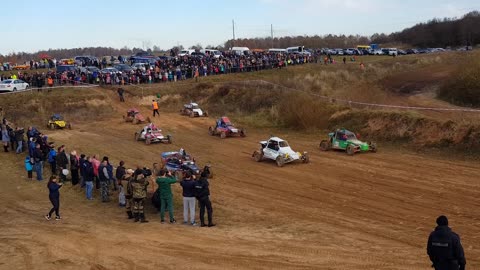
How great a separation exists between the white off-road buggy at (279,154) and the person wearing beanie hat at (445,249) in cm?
1496

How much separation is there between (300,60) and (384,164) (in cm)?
4223

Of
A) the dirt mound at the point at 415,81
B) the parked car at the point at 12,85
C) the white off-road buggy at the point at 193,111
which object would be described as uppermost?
the parked car at the point at 12,85

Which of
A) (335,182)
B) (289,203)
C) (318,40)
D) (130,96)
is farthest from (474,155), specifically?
(318,40)

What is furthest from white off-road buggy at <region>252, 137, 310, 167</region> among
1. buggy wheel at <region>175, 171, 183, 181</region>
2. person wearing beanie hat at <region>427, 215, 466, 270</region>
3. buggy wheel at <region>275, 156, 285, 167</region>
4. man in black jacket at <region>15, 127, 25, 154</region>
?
person wearing beanie hat at <region>427, 215, 466, 270</region>

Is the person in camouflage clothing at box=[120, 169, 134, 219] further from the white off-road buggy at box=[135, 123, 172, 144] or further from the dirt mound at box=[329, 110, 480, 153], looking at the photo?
the dirt mound at box=[329, 110, 480, 153]

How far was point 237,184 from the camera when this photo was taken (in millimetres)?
21172

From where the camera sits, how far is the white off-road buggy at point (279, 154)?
2391 centimetres

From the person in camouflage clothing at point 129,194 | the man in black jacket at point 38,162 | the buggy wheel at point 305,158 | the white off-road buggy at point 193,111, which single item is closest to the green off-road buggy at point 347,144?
the buggy wheel at point 305,158

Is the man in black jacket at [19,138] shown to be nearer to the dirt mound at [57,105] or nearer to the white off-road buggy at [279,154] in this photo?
the dirt mound at [57,105]

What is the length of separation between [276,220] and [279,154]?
26.5 ft

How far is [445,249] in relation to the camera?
881 cm

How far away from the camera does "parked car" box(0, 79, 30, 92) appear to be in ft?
149

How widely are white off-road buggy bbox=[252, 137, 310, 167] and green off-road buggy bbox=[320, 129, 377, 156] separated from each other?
2.57 metres

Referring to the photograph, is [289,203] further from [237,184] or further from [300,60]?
[300,60]
